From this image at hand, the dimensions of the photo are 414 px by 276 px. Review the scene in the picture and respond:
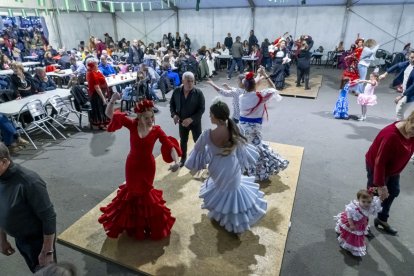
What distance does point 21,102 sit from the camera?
582 centimetres

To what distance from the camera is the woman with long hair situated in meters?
3.69

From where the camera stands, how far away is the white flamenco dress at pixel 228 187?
2.75 m

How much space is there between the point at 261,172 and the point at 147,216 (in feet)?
5.88

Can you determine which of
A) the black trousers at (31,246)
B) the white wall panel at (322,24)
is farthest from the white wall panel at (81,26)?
the black trousers at (31,246)

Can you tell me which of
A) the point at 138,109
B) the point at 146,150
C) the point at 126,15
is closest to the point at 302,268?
the point at 146,150

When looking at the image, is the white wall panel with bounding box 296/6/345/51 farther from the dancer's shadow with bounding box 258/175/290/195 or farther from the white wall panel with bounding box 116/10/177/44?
the dancer's shadow with bounding box 258/175/290/195

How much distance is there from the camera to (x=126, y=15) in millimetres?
17672

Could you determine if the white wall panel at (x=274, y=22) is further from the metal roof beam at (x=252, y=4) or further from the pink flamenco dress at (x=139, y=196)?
the pink flamenco dress at (x=139, y=196)

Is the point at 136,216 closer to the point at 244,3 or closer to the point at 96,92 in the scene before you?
the point at 96,92

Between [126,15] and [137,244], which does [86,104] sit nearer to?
[137,244]

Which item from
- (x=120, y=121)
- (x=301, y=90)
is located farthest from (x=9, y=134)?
(x=301, y=90)

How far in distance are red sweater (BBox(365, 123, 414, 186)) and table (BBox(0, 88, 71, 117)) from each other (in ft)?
19.0

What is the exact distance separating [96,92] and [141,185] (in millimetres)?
4114

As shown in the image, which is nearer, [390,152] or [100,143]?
[390,152]
